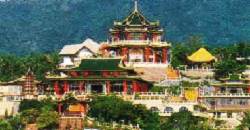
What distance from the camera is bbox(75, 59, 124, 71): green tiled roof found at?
6306 centimetres

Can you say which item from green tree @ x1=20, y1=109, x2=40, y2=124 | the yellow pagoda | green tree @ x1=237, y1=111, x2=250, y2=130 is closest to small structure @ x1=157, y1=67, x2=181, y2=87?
the yellow pagoda

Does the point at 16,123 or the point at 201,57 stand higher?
the point at 201,57

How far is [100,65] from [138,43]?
7.17 m

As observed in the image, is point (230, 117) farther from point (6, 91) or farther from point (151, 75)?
point (6, 91)

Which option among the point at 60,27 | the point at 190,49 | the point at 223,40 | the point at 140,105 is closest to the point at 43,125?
the point at 140,105

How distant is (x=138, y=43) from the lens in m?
69.9

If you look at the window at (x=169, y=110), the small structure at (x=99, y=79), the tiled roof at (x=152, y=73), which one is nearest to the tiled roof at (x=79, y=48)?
the tiled roof at (x=152, y=73)

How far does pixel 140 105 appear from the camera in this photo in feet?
192

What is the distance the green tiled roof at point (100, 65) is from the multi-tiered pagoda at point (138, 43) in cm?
548

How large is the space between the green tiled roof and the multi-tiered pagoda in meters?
5.48

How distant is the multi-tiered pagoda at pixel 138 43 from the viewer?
229 ft

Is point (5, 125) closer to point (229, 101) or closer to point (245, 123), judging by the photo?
point (229, 101)

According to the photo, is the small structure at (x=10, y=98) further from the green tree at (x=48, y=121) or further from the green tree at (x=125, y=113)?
the green tree at (x=125, y=113)

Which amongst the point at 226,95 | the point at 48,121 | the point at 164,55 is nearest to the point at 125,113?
the point at 48,121
